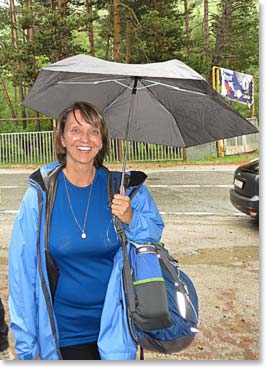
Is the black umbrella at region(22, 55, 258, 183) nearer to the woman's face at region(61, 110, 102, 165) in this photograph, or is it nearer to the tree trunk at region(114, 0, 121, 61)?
the woman's face at region(61, 110, 102, 165)

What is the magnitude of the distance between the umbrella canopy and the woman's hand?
319 millimetres

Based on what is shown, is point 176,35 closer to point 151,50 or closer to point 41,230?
point 151,50

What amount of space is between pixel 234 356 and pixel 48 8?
170cm

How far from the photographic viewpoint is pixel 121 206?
96 cm

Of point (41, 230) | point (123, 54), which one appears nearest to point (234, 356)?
point (41, 230)

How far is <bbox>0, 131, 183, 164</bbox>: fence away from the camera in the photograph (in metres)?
1.99

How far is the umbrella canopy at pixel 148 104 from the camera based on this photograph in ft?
3.90

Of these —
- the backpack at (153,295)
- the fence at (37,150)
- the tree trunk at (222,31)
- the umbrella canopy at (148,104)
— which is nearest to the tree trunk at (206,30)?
the tree trunk at (222,31)

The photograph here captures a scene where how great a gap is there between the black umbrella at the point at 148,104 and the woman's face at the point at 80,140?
16 centimetres

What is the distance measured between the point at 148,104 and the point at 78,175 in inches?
17.2

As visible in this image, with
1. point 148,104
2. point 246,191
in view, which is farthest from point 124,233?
point 246,191

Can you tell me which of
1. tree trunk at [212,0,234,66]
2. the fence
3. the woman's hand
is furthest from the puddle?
the woman's hand

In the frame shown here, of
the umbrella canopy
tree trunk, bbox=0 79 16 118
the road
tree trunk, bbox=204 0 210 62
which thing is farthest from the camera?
tree trunk, bbox=0 79 16 118

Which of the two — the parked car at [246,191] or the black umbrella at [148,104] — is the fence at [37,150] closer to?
the parked car at [246,191]
